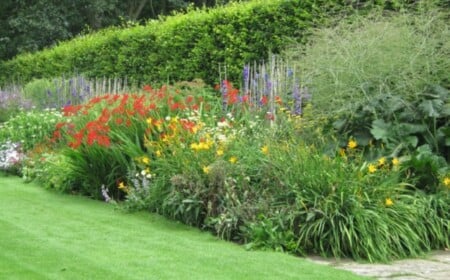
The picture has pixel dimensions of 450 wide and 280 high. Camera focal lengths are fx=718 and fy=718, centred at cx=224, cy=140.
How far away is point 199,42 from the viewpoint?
45.0ft

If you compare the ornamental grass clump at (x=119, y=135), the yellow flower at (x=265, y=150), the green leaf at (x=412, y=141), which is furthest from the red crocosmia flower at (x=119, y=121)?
the green leaf at (x=412, y=141)

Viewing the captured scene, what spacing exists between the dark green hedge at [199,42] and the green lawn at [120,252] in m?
4.80

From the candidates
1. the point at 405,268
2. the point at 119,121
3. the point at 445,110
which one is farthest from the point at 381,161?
the point at 119,121

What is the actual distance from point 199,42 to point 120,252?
26.2 feet

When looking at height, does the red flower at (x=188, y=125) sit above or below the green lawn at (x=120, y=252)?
above

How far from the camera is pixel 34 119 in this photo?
13.9 m

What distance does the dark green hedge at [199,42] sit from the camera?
1178 cm

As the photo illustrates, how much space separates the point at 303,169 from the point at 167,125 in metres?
2.45

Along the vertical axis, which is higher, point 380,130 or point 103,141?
point 380,130

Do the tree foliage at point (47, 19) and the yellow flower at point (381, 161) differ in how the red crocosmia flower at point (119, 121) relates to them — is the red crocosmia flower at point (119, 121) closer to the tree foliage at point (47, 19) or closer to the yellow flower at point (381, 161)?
the yellow flower at point (381, 161)

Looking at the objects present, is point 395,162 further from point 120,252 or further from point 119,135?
point 119,135

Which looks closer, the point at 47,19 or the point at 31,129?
the point at 31,129

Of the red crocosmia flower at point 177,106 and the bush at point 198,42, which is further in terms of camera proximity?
the bush at point 198,42

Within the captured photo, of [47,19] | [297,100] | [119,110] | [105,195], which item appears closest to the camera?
[105,195]
